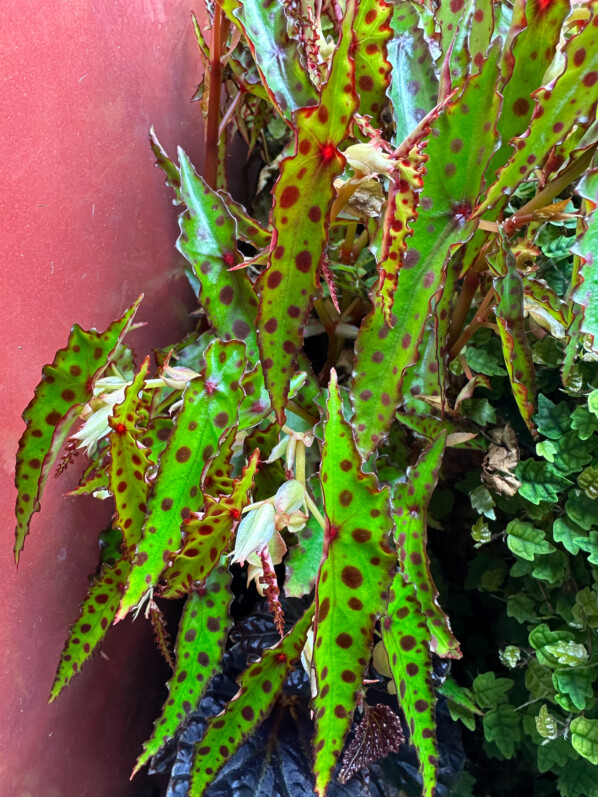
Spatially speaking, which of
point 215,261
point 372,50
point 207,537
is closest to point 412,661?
point 207,537

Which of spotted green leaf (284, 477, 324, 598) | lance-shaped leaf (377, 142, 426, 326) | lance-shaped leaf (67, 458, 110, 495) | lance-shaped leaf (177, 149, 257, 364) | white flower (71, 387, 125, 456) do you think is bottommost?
spotted green leaf (284, 477, 324, 598)

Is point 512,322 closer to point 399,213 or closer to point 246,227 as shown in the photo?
point 399,213

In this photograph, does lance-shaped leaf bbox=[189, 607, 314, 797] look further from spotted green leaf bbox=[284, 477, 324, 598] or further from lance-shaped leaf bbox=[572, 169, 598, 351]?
lance-shaped leaf bbox=[572, 169, 598, 351]

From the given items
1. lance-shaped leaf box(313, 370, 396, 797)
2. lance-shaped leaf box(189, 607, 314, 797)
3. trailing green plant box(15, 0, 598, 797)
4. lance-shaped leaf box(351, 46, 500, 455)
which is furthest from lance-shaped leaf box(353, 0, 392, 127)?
lance-shaped leaf box(189, 607, 314, 797)

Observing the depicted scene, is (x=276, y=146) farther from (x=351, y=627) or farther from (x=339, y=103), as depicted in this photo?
(x=351, y=627)

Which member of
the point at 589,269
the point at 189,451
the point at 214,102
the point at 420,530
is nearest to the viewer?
the point at 589,269

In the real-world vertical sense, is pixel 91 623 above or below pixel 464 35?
below
